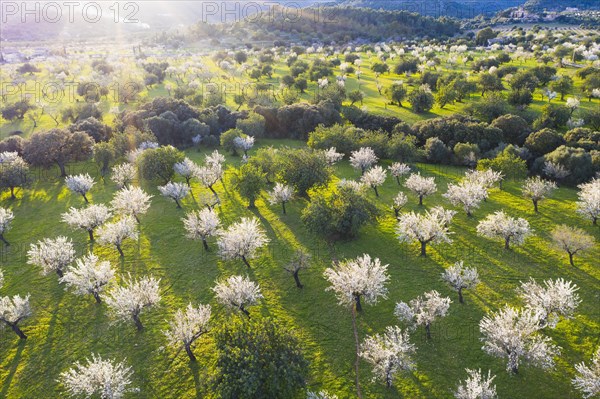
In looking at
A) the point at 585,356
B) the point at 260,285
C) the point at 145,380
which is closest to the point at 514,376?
the point at 585,356

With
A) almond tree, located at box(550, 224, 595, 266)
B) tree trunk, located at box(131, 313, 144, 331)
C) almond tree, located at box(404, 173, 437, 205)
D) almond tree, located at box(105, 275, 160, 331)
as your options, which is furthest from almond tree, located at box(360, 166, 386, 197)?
tree trunk, located at box(131, 313, 144, 331)

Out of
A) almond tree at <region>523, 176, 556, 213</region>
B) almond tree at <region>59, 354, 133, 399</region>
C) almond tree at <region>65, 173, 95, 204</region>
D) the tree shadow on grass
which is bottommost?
the tree shadow on grass

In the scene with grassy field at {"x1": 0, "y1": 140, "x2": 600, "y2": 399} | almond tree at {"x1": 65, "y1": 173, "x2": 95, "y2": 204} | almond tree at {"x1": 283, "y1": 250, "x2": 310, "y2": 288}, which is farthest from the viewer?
almond tree at {"x1": 65, "y1": 173, "x2": 95, "y2": 204}

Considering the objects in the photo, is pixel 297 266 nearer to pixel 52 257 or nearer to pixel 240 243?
pixel 240 243

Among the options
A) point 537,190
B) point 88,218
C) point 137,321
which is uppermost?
Answer: point 537,190

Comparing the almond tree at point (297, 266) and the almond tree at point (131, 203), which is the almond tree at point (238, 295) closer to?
the almond tree at point (297, 266)

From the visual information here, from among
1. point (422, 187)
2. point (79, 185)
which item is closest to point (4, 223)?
point (79, 185)

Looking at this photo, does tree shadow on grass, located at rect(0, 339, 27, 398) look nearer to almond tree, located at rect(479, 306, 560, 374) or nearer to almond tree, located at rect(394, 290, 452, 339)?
almond tree, located at rect(394, 290, 452, 339)
